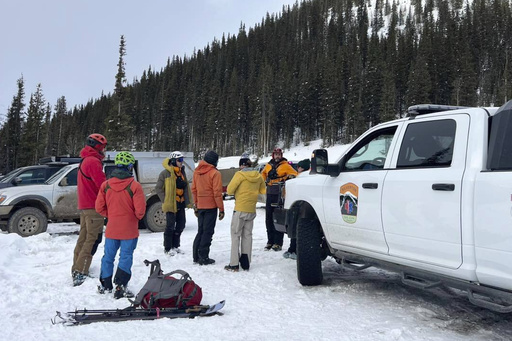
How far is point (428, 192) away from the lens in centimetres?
353

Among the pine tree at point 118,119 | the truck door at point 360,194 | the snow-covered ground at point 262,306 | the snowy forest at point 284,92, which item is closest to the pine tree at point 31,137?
the snowy forest at point 284,92

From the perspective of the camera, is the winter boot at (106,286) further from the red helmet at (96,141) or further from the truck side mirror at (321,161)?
the truck side mirror at (321,161)

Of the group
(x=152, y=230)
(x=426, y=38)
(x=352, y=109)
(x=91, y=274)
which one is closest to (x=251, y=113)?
(x=352, y=109)

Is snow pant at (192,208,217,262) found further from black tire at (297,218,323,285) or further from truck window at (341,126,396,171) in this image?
truck window at (341,126,396,171)

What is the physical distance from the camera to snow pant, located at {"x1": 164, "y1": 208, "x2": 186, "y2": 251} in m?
7.27

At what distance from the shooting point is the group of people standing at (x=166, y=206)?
4902 millimetres

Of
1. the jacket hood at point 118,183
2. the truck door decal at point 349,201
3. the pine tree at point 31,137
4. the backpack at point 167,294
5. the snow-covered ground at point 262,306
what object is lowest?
the snow-covered ground at point 262,306

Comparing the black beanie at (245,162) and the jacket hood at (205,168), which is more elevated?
the black beanie at (245,162)

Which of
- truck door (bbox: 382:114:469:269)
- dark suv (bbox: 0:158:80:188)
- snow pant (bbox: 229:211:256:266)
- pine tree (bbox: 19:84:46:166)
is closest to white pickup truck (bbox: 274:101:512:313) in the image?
truck door (bbox: 382:114:469:269)

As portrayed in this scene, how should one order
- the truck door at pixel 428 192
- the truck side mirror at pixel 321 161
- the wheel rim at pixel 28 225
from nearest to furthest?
the truck door at pixel 428 192
the truck side mirror at pixel 321 161
the wheel rim at pixel 28 225

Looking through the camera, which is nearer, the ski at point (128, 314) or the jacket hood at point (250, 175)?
the ski at point (128, 314)

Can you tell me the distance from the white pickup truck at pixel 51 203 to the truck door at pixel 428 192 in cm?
803

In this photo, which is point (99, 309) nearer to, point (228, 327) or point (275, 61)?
point (228, 327)

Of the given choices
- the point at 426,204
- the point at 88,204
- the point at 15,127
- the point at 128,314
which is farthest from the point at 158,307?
the point at 15,127
